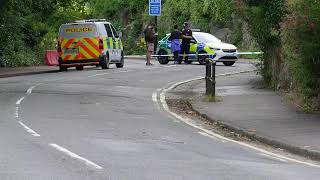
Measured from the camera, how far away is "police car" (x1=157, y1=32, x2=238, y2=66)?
30781 mm

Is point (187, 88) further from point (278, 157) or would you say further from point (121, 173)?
point (121, 173)

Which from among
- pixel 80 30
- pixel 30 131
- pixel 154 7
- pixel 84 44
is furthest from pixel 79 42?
pixel 30 131

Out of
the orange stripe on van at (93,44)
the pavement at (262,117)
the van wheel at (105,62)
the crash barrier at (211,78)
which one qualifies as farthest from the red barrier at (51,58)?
the crash barrier at (211,78)

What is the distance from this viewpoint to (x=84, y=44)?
28.9m

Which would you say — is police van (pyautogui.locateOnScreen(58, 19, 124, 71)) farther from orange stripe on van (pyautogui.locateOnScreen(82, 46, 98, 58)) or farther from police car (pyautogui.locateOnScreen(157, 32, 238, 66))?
police car (pyautogui.locateOnScreen(157, 32, 238, 66))

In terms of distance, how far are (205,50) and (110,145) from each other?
21.0m

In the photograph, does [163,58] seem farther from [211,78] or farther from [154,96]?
[211,78]

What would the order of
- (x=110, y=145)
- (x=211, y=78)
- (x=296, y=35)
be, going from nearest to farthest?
1. (x=110, y=145)
2. (x=296, y=35)
3. (x=211, y=78)

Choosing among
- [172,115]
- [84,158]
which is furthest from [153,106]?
[84,158]

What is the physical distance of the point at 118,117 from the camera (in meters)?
14.3

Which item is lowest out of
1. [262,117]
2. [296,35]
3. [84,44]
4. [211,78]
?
[262,117]

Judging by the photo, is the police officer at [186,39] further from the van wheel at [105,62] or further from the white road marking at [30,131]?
the white road marking at [30,131]

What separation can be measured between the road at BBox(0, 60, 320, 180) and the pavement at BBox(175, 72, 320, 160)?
768mm

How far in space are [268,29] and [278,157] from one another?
28.3 ft
